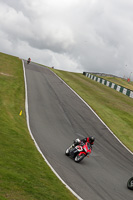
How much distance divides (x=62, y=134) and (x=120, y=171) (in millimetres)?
5245

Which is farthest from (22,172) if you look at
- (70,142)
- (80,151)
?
(70,142)

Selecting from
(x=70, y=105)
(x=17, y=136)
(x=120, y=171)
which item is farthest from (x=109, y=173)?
(x=70, y=105)

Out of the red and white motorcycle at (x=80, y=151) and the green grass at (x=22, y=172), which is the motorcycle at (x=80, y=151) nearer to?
the red and white motorcycle at (x=80, y=151)

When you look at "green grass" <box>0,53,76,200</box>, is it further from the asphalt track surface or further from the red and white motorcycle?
the red and white motorcycle

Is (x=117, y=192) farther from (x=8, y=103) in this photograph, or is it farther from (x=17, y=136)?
(x=8, y=103)

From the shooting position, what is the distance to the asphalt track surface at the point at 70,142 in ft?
34.6

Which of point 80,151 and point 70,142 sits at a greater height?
point 80,151

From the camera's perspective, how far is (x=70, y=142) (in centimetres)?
1617

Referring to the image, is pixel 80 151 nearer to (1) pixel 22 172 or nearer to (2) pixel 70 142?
(2) pixel 70 142

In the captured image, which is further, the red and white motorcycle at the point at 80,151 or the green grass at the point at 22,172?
the red and white motorcycle at the point at 80,151

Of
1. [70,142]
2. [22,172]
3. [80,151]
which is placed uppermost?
[22,172]

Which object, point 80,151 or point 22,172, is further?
point 80,151

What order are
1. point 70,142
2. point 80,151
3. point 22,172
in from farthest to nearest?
point 70,142, point 80,151, point 22,172

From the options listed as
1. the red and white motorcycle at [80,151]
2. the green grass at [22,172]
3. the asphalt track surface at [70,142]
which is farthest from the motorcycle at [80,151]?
the green grass at [22,172]
